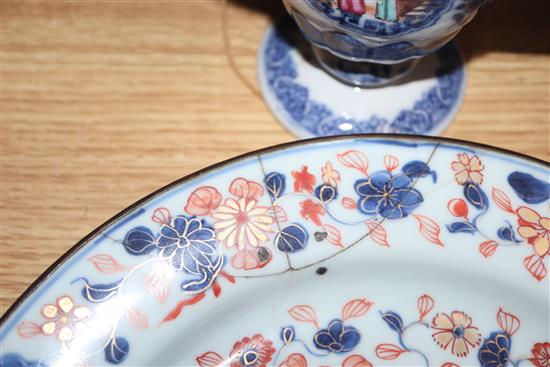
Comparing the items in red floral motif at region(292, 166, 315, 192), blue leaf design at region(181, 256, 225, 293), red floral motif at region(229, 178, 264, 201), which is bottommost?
blue leaf design at region(181, 256, 225, 293)

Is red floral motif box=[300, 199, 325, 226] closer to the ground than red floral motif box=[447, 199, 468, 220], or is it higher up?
closer to the ground

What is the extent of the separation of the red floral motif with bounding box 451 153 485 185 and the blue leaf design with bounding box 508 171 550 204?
0.02 metres

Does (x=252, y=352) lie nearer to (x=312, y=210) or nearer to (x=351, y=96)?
(x=312, y=210)

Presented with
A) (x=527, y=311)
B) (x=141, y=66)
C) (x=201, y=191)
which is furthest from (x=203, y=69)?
(x=527, y=311)

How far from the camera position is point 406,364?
371 millimetres

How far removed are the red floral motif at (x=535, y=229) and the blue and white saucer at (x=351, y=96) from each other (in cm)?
11

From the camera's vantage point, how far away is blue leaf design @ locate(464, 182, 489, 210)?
1.18ft

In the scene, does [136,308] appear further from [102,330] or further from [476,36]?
[476,36]

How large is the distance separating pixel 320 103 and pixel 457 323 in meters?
0.18

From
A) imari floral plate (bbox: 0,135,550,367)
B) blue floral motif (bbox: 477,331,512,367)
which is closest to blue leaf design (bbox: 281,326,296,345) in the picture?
imari floral plate (bbox: 0,135,550,367)

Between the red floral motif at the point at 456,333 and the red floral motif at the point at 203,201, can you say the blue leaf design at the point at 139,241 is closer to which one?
the red floral motif at the point at 203,201

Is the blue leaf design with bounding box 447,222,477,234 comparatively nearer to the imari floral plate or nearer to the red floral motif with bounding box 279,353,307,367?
the imari floral plate

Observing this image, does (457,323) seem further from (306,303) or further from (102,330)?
(102,330)

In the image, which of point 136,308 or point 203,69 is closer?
point 136,308
